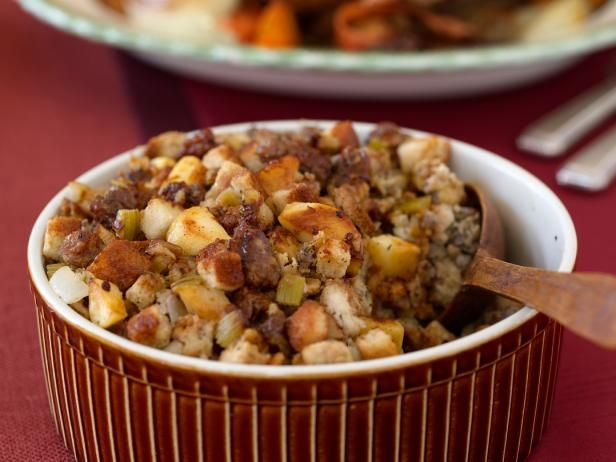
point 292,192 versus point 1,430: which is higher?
point 292,192

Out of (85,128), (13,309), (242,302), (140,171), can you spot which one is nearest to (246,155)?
(140,171)

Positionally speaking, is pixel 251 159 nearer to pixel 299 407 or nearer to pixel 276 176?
pixel 276 176

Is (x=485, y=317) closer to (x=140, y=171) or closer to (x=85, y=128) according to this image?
(x=140, y=171)

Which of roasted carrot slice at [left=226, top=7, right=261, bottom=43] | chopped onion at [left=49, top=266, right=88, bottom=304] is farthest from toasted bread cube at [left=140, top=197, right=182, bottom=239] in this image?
roasted carrot slice at [left=226, top=7, right=261, bottom=43]

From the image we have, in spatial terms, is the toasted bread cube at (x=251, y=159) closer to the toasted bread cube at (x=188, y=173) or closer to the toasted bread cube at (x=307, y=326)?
the toasted bread cube at (x=188, y=173)

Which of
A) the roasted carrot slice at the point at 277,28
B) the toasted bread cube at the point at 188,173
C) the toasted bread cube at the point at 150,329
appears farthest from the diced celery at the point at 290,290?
the roasted carrot slice at the point at 277,28

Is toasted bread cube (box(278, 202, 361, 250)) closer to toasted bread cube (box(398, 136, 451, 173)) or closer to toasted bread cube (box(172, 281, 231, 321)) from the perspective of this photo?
toasted bread cube (box(172, 281, 231, 321))
